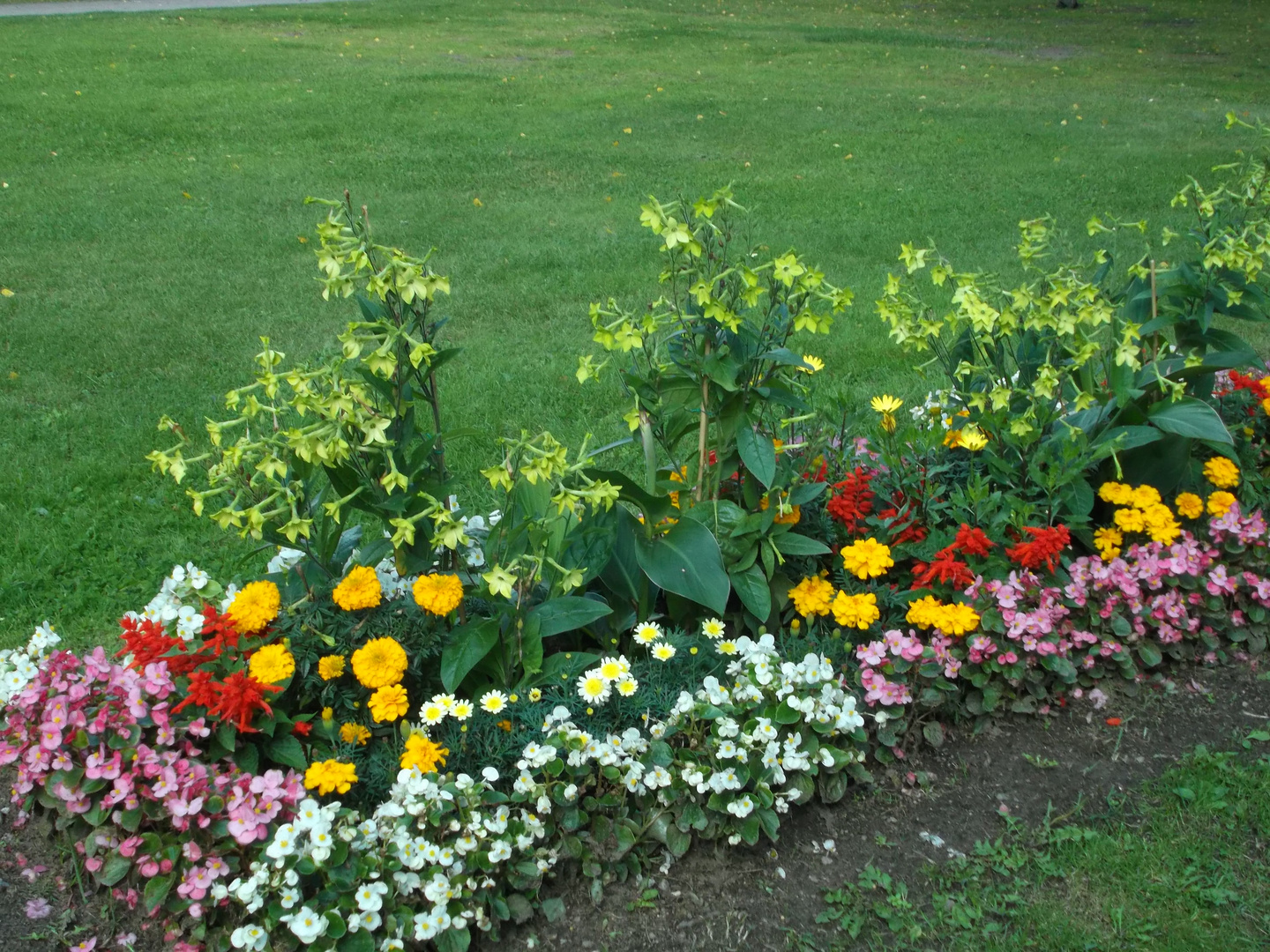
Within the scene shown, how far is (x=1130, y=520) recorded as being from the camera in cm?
314

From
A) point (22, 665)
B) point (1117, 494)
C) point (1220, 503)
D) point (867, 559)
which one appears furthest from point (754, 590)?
A: point (22, 665)

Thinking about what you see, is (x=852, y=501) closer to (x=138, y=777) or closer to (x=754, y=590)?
(x=754, y=590)

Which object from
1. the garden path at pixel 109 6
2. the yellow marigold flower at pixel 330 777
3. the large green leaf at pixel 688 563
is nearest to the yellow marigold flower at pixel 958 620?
the large green leaf at pixel 688 563

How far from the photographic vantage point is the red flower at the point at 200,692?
238 centimetres

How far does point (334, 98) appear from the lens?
1127cm

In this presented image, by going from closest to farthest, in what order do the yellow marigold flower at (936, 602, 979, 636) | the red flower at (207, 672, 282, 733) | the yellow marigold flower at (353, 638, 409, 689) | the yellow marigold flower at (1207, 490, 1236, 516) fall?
1. the red flower at (207, 672, 282, 733)
2. the yellow marigold flower at (353, 638, 409, 689)
3. the yellow marigold flower at (936, 602, 979, 636)
4. the yellow marigold flower at (1207, 490, 1236, 516)

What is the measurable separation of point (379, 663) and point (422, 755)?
0.23m

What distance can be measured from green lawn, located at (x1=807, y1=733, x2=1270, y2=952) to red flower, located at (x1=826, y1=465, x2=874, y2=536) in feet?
3.01

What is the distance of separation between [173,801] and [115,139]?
29.6ft

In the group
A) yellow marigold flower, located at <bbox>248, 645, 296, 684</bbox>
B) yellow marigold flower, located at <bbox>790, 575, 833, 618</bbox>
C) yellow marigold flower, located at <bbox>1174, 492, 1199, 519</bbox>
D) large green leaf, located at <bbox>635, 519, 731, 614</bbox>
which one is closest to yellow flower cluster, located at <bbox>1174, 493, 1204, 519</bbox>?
yellow marigold flower, located at <bbox>1174, 492, 1199, 519</bbox>

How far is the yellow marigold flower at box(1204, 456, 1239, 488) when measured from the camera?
131 inches

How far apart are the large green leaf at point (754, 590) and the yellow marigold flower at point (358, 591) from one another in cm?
91

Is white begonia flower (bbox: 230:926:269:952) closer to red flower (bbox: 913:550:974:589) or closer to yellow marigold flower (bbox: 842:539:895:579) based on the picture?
yellow marigold flower (bbox: 842:539:895:579)

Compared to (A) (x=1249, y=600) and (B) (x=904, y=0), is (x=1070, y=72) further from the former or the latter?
(A) (x=1249, y=600)
